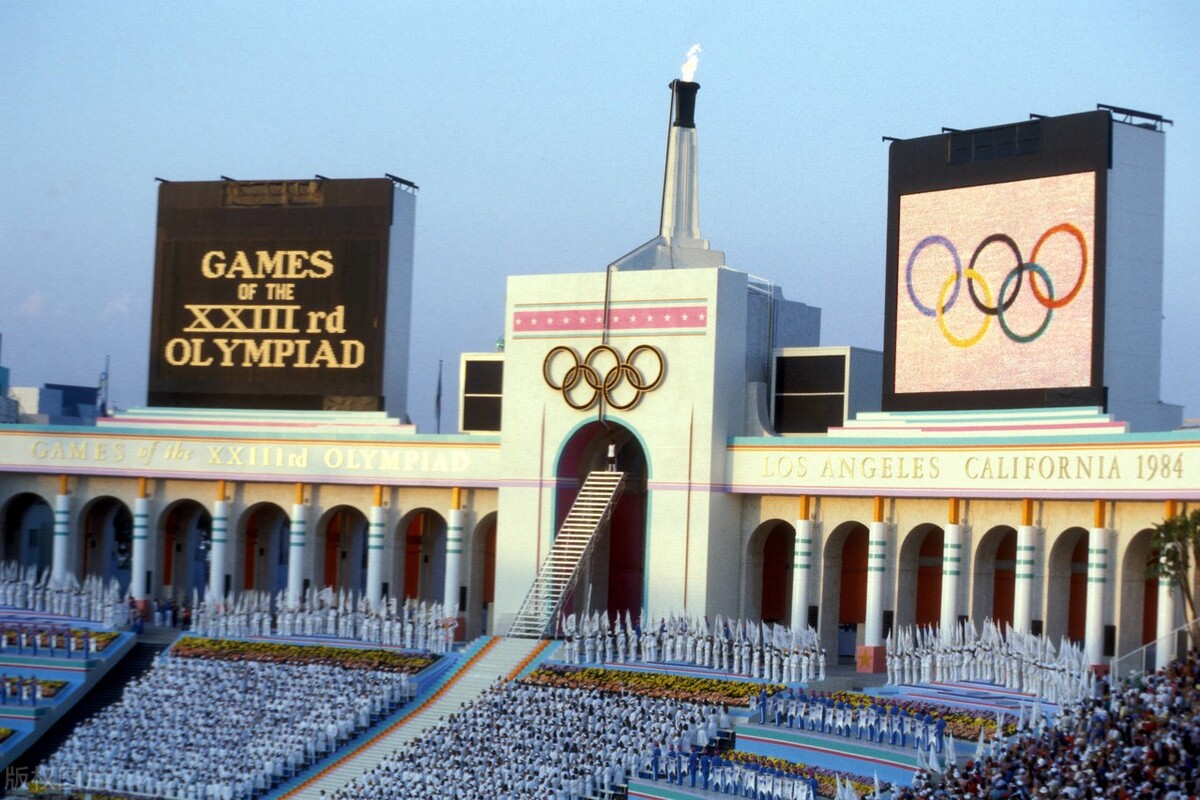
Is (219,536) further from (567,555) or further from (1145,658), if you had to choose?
(1145,658)

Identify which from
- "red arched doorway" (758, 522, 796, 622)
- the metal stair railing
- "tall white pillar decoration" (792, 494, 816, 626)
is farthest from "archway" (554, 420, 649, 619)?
the metal stair railing

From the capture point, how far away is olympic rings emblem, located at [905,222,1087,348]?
52.7 m

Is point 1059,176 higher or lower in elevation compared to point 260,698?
higher

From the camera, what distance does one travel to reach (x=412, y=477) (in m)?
64.6

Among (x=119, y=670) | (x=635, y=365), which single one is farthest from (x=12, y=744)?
(x=635, y=365)

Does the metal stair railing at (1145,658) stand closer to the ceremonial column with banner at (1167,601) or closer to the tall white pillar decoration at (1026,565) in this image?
the ceremonial column with banner at (1167,601)

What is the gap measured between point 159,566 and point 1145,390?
109 feet

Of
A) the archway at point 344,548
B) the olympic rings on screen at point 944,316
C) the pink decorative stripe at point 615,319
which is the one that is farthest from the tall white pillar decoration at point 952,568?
the archway at point 344,548

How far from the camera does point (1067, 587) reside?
2127 inches

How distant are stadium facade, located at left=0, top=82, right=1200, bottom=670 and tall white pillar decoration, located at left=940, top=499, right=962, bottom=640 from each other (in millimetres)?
74

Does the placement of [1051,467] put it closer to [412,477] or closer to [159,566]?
[412,477]

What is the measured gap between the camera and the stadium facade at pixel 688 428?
5234 cm

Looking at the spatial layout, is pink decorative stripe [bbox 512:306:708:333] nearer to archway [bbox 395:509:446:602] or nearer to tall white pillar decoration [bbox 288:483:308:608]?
archway [bbox 395:509:446:602]

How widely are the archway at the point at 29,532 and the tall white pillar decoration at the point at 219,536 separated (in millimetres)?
8491
